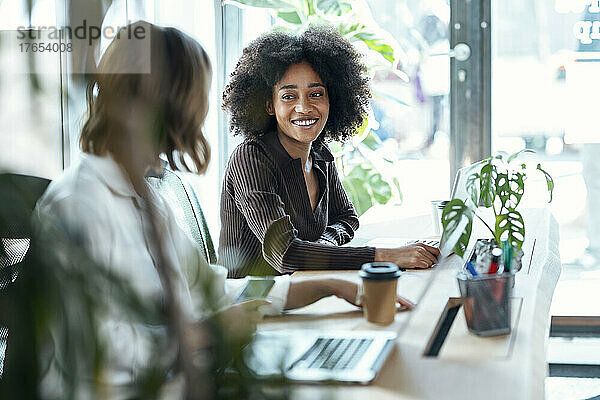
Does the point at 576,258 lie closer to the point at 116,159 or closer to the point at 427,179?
the point at 427,179

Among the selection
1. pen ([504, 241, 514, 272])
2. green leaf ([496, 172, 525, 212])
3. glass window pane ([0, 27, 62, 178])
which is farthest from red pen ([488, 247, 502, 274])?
glass window pane ([0, 27, 62, 178])

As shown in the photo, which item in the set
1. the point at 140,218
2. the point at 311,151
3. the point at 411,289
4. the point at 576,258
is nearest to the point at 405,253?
the point at 411,289

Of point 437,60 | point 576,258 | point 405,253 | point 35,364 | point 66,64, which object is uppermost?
point 437,60

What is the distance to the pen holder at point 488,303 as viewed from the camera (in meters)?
1.00

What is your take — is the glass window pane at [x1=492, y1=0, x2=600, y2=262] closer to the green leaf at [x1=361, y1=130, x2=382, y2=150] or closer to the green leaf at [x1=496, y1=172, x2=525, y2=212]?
the green leaf at [x1=361, y1=130, x2=382, y2=150]

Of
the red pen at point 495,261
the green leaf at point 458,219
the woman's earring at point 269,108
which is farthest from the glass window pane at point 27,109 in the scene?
the woman's earring at point 269,108

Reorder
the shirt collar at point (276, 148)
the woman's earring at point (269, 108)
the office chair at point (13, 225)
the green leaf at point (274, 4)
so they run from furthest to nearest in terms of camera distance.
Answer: the green leaf at point (274, 4), the woman's earring at point (269, 108), the shirt collar at point (276, 148), the office chair at point (13, 225)

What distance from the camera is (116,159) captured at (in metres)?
0.31

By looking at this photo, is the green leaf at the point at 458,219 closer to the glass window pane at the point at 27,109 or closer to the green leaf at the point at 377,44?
the glass window pane at the point at 27,109

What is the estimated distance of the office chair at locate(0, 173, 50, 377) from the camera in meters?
0.28

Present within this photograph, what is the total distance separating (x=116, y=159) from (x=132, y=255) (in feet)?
0.13

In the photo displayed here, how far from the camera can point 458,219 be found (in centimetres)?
145

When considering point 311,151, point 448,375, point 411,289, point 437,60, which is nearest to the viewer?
point 448,375

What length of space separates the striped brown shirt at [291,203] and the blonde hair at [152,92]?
3.57ft
